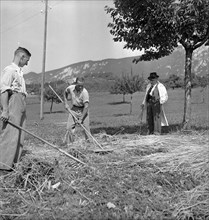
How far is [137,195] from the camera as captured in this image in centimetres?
344

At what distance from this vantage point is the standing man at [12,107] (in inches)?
178

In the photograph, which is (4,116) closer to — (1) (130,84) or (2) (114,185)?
(2) (114,185)

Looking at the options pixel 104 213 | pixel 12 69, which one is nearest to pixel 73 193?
pixel 104 213

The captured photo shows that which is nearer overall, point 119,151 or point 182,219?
point 182,219

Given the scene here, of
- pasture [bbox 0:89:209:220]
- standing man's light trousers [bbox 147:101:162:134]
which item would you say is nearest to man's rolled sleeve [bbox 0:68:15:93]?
pasture [bbox 0:89:209:220]

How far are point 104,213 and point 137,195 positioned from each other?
1.64 feet

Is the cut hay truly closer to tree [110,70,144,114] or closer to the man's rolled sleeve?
the man's rolled sleeve

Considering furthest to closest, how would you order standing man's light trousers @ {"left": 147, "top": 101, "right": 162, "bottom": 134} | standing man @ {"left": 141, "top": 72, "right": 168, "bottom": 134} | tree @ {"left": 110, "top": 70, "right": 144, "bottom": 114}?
tree @ {"left": 110, "top": 70, "right": 144, "bottom": 114}, standing man's light trousers @ {"left": 147, "top": 101, "right": 162, "bottom": 134}, standing man @ {"left": 141, "top": 72, "right": 168, "bottom": 134}

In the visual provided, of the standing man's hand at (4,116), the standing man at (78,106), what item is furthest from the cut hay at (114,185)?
the standing man at (78,106)

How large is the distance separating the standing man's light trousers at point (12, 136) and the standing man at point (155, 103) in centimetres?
332

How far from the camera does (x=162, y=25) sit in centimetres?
764

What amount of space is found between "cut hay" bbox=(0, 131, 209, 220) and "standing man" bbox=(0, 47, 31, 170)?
23 centimetres

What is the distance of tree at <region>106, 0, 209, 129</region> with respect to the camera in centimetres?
717

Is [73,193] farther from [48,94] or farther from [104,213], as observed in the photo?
[48,94]
